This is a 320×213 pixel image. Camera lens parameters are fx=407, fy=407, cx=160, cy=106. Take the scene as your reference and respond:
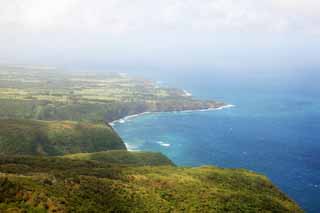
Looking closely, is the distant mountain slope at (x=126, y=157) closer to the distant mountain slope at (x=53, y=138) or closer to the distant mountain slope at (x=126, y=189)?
the distant mountain slope at (x=126, y=189)

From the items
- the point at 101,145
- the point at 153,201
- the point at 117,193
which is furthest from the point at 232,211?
the point at 101,145

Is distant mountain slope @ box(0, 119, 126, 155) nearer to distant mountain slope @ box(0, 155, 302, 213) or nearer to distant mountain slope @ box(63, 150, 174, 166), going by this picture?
distant mountain slope @ box(63, 150, 174, 166)

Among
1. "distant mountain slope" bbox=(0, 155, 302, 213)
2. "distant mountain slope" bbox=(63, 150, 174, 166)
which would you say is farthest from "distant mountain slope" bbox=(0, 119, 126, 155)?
"distant mountain slope" bbox=(0, 155, 302, 213)

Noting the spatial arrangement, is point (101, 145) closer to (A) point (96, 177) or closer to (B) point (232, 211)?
(A) point (96, 177)

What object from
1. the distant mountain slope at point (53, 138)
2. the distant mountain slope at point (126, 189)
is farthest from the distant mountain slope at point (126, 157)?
the distant mountain slope at point (53, 138)

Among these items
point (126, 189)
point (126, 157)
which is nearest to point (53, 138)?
point (126, 157)

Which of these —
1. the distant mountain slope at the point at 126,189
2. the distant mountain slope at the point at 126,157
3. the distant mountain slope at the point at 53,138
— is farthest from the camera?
the distant mountain slope at the point at 53,138
